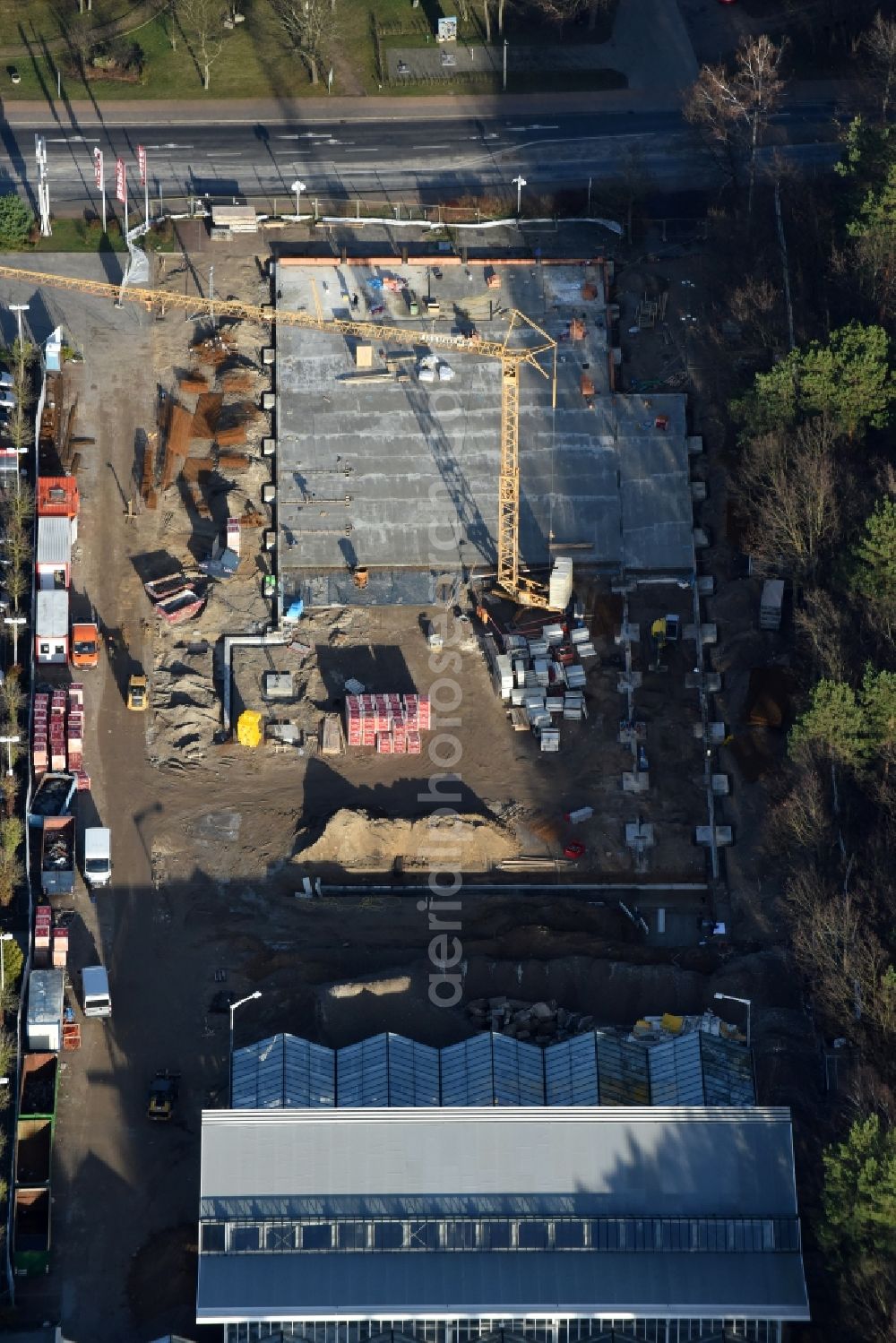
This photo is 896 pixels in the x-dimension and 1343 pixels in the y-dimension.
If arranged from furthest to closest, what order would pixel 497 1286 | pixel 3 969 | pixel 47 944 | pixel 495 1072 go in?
pixel 47 944, pixel 3 969, pixel 495 1072, pixel 497 1286

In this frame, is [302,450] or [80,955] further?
[302,450]

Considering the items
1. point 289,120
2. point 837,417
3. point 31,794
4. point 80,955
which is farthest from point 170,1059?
point 289,120

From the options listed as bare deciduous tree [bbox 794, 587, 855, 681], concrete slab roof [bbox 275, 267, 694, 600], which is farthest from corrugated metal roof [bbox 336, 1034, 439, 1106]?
concrete slab roof [bbox 275, 267, 694, 600]

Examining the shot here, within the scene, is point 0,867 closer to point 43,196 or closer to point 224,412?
point 224,412

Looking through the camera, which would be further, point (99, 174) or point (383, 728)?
point (99, 174)

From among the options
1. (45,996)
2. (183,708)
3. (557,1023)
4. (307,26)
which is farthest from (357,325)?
(45,996)

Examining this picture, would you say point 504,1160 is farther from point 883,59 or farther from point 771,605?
point 883,59

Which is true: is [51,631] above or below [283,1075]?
above

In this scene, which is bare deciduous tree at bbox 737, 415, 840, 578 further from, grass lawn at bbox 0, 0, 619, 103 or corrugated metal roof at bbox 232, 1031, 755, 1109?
grass lawn at bbox 0, 0, 619, 103
